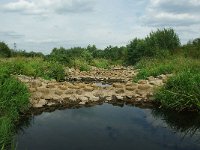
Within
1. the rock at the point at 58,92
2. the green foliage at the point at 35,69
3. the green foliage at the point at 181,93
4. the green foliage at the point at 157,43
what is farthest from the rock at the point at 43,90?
A: the green foliage at the point at 157,43

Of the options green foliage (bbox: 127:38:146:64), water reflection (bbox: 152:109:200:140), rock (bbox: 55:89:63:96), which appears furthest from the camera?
green foliage (bbox: 127:38:146:64)

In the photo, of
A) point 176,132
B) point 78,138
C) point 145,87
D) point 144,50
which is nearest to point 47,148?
point 78,138

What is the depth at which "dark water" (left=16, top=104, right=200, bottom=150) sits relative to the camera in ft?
23.3

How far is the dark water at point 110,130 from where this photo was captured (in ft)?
23.3

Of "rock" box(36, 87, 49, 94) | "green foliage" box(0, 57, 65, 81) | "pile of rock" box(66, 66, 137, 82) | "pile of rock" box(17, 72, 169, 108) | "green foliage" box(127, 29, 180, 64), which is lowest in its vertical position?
"pile of rock" box(66, 66, 137, 82)

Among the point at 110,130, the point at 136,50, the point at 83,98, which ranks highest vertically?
the point at 136,50

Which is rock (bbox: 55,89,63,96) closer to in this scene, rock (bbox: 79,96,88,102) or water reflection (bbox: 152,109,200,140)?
rock (bbox: 79,96,88,102)

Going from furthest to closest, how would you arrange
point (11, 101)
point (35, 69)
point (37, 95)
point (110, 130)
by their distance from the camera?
point (35, 69), point (37, 95), point (11, 101), point (110, 130)

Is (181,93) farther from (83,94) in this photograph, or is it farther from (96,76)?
(96,76)

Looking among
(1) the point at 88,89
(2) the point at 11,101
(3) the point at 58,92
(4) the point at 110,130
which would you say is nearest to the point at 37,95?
(3) the point at 58,92

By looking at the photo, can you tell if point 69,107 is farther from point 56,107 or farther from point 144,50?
point 144,50

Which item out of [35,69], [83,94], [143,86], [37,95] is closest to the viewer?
[37,95]

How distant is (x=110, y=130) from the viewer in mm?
8180

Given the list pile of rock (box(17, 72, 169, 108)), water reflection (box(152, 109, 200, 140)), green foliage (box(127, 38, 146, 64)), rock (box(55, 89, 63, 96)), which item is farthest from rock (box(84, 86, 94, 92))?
green foliage (box(127, 38, 146, 64))
